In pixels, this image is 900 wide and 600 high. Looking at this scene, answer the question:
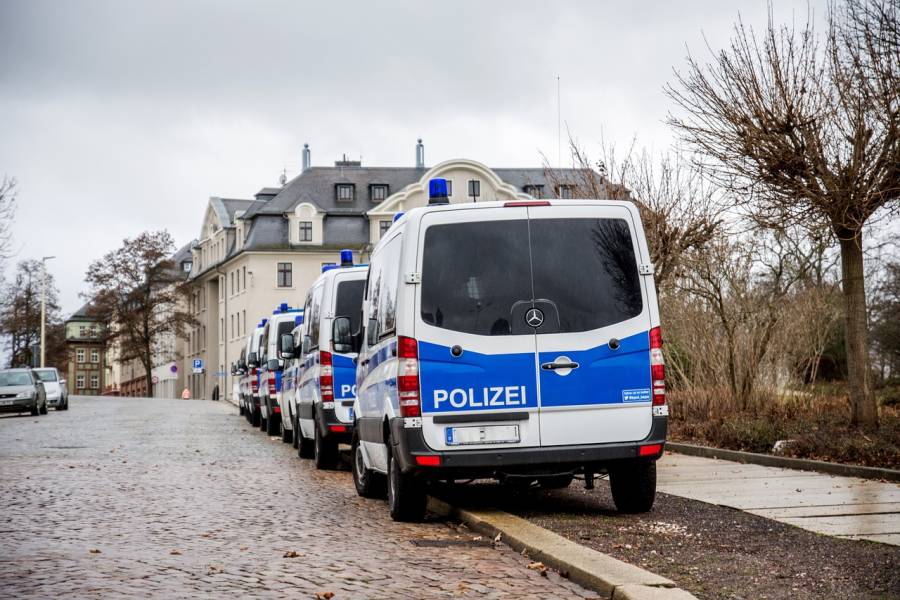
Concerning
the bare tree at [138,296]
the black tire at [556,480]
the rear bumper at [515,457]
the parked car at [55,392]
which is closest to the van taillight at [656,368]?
the rear bumper at [515,457]

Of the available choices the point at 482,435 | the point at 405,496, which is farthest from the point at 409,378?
the point at 405,496

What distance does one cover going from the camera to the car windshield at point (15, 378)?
3803 centimetres

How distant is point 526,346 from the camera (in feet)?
30.3

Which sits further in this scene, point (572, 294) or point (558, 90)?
point (558, 90)

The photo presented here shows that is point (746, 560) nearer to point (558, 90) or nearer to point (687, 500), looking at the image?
point (687, 500)

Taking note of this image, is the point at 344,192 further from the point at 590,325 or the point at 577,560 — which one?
the point at 577,560

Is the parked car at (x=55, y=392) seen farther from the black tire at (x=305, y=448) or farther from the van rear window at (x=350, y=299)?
the van rear window at (x=350, y=299)

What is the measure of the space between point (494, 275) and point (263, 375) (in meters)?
17.8

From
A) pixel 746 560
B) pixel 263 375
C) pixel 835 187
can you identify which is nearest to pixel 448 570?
pixel 746 560

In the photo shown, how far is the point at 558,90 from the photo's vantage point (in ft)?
61.6

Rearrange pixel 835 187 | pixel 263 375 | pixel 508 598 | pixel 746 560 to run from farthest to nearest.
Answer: pixel 263 375, pixel 835 187, pixel 746 560, pixel 508 598

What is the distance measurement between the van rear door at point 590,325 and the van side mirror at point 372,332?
1995 millimetres

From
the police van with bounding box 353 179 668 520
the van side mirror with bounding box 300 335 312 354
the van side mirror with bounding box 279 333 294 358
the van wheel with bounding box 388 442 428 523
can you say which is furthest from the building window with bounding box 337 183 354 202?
the police van with bounding box 353 179 668 520

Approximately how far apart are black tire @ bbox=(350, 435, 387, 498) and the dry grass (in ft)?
16.0
